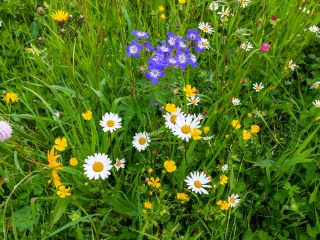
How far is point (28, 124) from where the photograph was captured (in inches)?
68.4

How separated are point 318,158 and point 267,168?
0.92ft

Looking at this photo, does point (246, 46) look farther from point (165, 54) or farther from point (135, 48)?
point (135, 48)

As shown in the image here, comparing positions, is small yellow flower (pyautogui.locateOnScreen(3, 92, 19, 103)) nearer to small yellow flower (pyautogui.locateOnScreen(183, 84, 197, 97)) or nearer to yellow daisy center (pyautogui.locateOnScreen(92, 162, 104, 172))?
yellow daisy center (pyautogui.locateOnScreen(92, 162, 104, 172))

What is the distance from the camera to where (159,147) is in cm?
151

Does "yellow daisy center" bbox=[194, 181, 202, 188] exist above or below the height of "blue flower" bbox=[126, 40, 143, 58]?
below

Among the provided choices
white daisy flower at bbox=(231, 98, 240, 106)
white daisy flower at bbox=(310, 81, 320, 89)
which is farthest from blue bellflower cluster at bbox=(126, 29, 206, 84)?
white daisy flower at bbox=(310, 81, 320, 89)

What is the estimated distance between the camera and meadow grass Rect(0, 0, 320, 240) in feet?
4.49

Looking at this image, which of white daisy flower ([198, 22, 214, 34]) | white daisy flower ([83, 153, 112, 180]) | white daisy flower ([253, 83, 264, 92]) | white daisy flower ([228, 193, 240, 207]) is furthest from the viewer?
white daisy flower ([198, 22, 214, 34])

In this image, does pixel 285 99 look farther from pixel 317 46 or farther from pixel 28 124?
pixel 28 124

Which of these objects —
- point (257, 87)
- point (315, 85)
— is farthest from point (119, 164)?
point (315, 85)

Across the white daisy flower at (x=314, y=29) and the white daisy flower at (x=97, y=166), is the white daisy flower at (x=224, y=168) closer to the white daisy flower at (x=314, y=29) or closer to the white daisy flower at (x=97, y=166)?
the white daisy flower at (x=97, y=166)

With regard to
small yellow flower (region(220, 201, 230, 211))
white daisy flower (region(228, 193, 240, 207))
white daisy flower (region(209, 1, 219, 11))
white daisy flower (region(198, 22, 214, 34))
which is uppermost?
white daisy flower (region(209, 1, 219, 11))

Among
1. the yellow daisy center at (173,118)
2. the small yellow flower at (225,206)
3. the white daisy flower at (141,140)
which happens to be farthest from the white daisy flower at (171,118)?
the small yellow flower at (225,206)

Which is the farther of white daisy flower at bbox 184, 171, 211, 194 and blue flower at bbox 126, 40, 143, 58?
blue flower at bbox 126, 40, 143, 58
